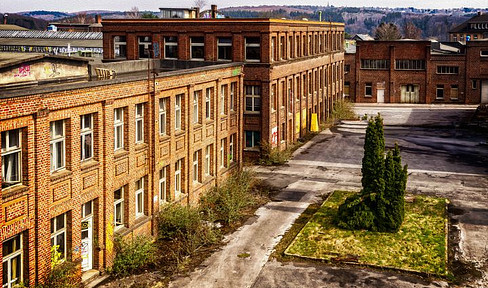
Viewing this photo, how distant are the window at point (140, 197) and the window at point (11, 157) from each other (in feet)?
24.2

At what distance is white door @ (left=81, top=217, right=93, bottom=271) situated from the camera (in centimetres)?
2080

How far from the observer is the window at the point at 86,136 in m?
20.5

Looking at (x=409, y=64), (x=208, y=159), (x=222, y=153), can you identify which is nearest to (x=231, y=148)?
(x=222, y=153)

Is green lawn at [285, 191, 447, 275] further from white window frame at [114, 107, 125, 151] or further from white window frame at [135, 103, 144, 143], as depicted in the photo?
white window frame at [114, 107, 125, 151]

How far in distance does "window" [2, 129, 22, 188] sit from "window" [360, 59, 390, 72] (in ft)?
215

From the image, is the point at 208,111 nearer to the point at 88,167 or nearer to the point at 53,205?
the point at 88,167

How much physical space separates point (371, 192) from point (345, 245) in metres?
3.03

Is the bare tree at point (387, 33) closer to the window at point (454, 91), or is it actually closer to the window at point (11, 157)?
the window at point (454, 91)

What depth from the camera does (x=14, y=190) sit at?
1702cm

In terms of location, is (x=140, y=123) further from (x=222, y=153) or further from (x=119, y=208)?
(x=222, y=153)

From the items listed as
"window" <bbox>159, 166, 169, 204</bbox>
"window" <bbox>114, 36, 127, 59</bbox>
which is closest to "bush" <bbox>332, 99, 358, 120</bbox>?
"window" <bbox>114, 36, 127, 59</bbox>

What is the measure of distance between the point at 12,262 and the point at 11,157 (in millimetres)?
2933

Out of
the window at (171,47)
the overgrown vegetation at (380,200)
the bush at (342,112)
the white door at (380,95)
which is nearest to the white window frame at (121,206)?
the overgrown vegetation at (380,200)

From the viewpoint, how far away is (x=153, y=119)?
24484 mm
